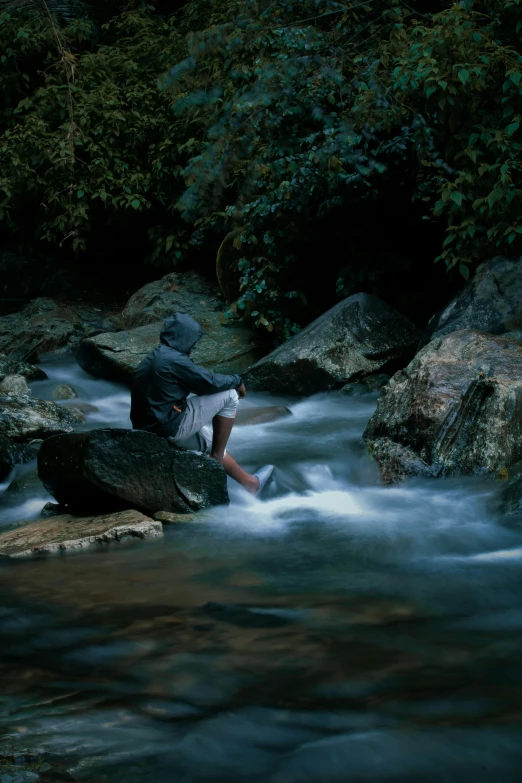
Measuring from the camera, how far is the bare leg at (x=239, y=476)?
6410 millimetres

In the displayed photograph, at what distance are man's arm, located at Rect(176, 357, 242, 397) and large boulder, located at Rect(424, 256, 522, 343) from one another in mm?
3706

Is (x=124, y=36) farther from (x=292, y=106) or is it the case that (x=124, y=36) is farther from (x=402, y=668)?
(x=402, y=668)

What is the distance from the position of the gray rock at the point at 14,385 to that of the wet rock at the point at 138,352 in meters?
1.23

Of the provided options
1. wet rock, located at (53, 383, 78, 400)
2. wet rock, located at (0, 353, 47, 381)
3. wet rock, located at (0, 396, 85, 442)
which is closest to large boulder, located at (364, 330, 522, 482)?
wet rock, located at (0, 396, 85, 442)

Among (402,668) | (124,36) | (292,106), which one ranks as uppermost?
(124,36)

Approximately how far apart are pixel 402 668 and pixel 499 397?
3599mm

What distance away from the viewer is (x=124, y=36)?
1667 centimetres

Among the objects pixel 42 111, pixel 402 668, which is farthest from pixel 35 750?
pixel 42 111

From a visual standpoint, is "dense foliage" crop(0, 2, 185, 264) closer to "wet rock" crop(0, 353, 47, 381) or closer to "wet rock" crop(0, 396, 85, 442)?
"wet rock" crop(0, 353, 47, 381)

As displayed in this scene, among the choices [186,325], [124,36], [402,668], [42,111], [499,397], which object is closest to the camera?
[402,668]

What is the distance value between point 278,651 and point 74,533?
2.25 m

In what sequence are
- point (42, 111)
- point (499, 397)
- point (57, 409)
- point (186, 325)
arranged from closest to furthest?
point (186, 325) → point (499, 397) → point (57, 409) → point (42, 111)

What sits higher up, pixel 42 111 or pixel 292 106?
pixel 42 111

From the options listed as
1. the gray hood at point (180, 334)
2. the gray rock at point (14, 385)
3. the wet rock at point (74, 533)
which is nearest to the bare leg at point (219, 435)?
the gray hood at point (180, 334)
